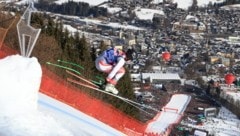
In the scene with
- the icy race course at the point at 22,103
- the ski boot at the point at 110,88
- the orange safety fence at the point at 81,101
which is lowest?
the orange safety fence at the point at 81,101

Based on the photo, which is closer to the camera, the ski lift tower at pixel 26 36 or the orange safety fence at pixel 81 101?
the ski lift tower at pixel 26 36

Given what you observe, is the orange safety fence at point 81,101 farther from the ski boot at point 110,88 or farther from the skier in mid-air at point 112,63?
the skier in mid-air at point 112,63

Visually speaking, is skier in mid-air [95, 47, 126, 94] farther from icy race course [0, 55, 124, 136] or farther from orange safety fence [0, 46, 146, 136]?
icy race course [0, 55, 124, 136]

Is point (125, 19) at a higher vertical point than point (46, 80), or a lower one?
lower

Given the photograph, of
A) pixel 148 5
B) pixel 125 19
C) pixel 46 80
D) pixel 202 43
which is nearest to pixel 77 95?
pixel 46 80

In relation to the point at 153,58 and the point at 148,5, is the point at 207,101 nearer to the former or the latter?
the point at 153,58

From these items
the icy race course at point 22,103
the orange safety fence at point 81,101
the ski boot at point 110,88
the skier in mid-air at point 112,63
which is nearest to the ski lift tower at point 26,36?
the icy race course at point 22,103

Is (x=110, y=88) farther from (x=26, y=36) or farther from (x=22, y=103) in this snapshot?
(x=22, y=103)

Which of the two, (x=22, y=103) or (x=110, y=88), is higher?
(x=22, y=103)

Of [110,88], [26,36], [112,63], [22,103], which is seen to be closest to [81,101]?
[110,88]
